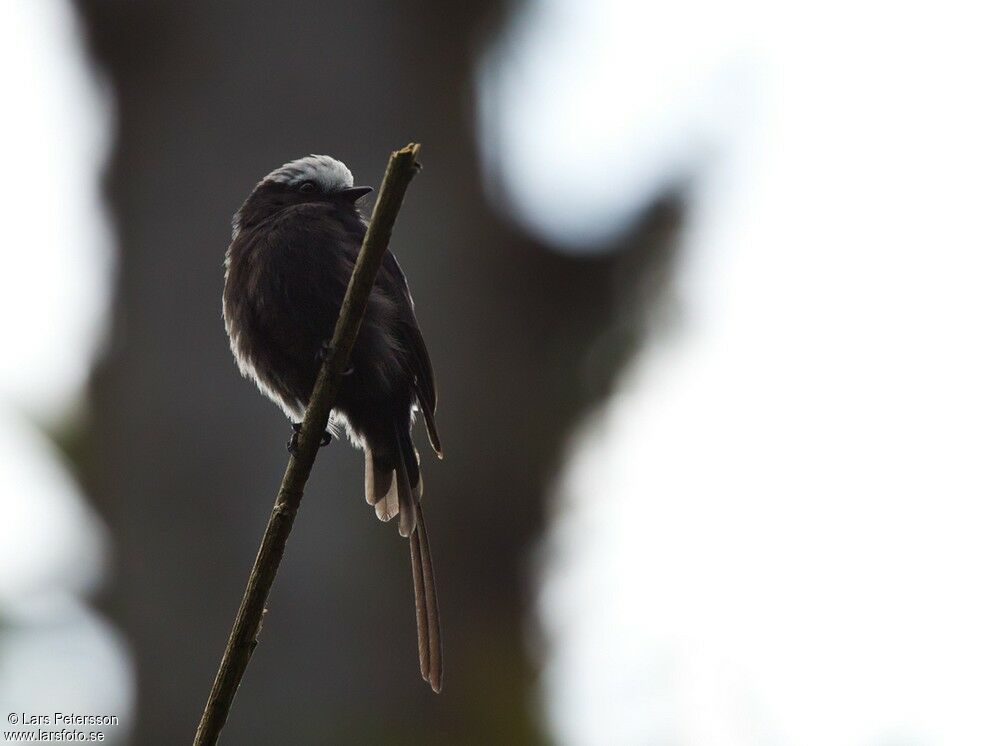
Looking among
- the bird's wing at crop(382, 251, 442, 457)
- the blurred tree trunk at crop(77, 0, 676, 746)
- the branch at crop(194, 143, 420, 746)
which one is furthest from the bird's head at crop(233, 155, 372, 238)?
the branch at crop(194, 143, 420, 746)

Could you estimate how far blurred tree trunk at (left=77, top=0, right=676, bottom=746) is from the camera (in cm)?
512

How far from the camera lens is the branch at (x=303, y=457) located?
1.85m

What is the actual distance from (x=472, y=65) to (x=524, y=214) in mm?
858

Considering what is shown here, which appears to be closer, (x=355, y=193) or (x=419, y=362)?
(x=419, y=362)

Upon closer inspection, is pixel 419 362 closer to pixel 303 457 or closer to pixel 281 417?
pixel 303 457

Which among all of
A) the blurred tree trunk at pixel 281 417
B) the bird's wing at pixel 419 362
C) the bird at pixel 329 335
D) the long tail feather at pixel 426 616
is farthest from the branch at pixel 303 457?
the blurred tree trunk at pixel 281 417

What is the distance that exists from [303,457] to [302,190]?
2001 millimetres

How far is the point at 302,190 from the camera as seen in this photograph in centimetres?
393

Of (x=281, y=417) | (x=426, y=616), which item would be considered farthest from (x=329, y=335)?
(x=281, y=417)

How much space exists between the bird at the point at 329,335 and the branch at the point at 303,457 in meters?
1.03

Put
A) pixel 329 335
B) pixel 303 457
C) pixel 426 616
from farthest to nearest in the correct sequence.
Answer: pixel 329 335 < pixel 426 616 < pixel 303 457

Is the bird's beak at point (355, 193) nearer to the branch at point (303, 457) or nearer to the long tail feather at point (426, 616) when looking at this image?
the long tail feather at point (426, 616)

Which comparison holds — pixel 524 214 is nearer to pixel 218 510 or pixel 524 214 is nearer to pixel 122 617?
pixel 218 510

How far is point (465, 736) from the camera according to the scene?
17.2 ft
